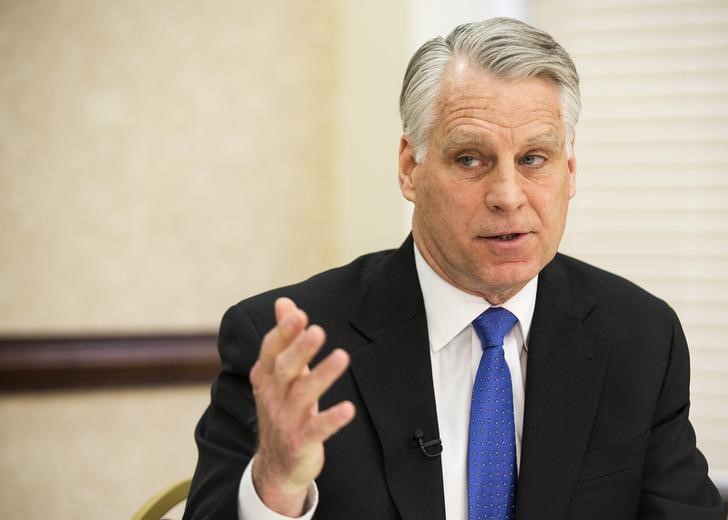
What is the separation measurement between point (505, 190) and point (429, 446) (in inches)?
20.4

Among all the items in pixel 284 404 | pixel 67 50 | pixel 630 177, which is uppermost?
pixel 67 50

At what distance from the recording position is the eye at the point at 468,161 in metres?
1.90

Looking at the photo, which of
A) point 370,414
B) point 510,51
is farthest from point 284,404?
point 510,51

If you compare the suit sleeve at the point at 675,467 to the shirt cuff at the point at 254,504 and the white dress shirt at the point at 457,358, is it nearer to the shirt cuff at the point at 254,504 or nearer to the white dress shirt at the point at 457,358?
the white dress shirt at the point at 457,358

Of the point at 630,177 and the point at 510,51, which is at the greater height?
the point at 510,51

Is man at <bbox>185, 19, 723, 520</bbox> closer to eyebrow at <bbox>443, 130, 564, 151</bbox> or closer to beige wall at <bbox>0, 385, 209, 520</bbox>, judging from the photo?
eyebrow at <bbox>443, 130, 564, 151</bbox>

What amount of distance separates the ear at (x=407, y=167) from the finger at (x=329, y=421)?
29.2 inches

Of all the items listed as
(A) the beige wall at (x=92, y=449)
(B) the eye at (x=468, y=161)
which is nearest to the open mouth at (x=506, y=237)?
(B) the eye at (x=468, y=161)

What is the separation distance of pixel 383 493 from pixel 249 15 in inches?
76.9

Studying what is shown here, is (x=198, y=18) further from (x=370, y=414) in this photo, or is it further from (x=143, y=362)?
(x=370, y=414)

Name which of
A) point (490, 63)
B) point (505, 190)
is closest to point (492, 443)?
point (505, 190)

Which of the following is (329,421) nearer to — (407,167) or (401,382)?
(401,382)

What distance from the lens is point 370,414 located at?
1838 mm

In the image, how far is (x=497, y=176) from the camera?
184cm
